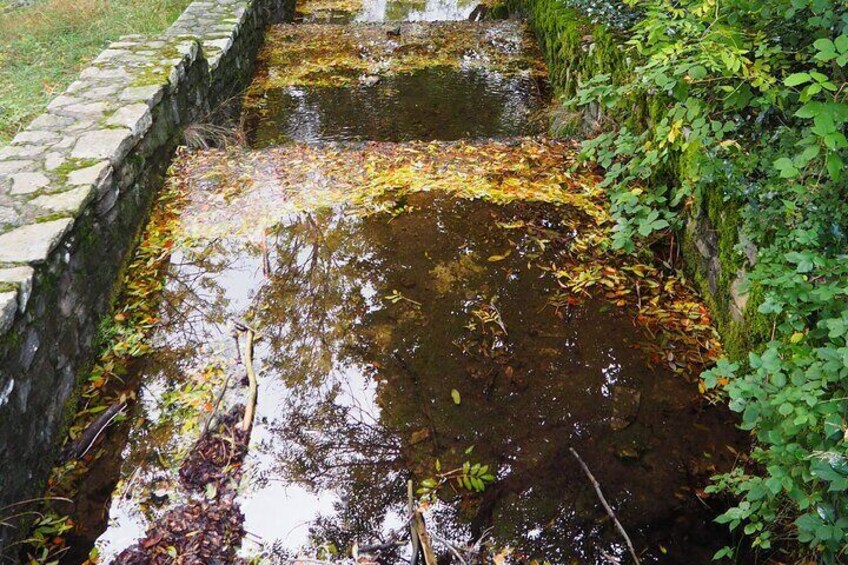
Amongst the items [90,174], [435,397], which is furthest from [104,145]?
[435,397]

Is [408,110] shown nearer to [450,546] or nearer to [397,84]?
[397,84]

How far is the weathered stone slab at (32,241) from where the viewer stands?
257cm

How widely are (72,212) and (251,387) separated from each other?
50.4 inches

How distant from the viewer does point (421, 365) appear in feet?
9.68

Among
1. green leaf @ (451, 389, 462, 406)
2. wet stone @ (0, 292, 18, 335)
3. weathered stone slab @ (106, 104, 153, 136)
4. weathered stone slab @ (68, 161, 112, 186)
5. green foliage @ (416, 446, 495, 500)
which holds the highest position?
weathered stone slab @ (106, 104, 153, 136)

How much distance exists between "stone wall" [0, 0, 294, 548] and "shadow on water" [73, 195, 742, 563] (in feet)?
1.24

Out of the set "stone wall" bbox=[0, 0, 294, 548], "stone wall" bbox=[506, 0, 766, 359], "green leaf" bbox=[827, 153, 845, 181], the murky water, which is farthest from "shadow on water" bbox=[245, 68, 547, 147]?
"green leaf" bbox=[827, 153, 845, 181]

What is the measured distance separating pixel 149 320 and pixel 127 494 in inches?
43.6

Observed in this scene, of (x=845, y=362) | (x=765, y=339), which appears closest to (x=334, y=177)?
(x=765, y=339)

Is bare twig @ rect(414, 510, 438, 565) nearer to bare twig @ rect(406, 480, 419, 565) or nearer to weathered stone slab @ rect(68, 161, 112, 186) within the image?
bare twig @ rect(406, 480, 419, 565)

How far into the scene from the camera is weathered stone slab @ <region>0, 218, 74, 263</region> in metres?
2.57

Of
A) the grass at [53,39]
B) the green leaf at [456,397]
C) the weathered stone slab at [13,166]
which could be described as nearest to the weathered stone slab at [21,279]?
the weathered stone slab at [13,166]

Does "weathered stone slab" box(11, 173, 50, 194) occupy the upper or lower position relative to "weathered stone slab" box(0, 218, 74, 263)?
upper

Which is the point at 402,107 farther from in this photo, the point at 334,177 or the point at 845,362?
the point at 845,362
